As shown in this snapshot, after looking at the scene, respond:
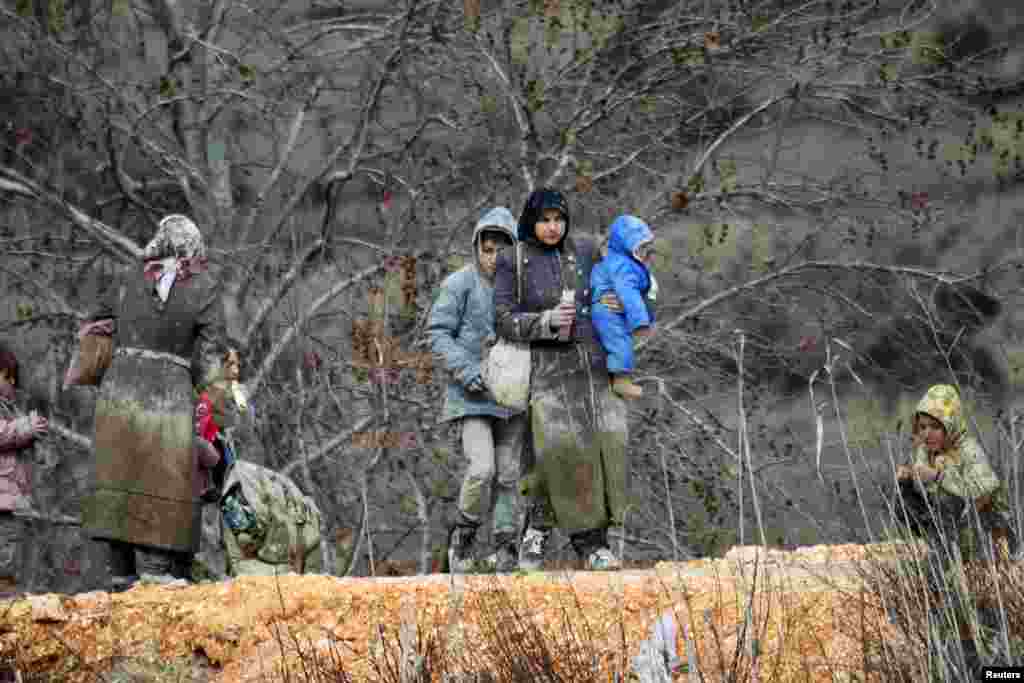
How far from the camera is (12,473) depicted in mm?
7992

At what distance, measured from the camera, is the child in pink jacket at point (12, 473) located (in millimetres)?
7898

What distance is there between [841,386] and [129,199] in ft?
22.6

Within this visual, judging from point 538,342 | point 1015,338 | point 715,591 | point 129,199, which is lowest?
point 715,591

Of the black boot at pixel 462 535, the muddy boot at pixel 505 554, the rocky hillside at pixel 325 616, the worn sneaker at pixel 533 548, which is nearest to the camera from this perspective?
the rocky hillside at pixel 325 616

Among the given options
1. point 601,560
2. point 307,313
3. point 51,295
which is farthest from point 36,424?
point 51,295

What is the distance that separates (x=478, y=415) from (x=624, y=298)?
2.54 ft

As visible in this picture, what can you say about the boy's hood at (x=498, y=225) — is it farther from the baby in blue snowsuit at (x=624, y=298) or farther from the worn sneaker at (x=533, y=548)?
the worn sneaker at (x=533, y=548)

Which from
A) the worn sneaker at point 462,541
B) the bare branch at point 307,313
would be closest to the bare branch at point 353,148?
the bare branch at point 307,313

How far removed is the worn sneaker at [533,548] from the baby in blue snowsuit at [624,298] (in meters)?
0.68

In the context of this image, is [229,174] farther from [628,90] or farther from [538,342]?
[538,342]

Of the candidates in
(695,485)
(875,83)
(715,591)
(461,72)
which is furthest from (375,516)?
(715,591)

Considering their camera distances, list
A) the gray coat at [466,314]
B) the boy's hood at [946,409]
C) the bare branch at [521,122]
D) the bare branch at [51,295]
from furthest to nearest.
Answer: the bare branch at [51,295] < the bare branch at [521,122] < the gray coat at [466,314] < the boy's hood at [946,409]

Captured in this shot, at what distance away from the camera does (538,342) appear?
8.00 m

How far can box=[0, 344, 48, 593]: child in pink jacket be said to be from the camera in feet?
25.9
